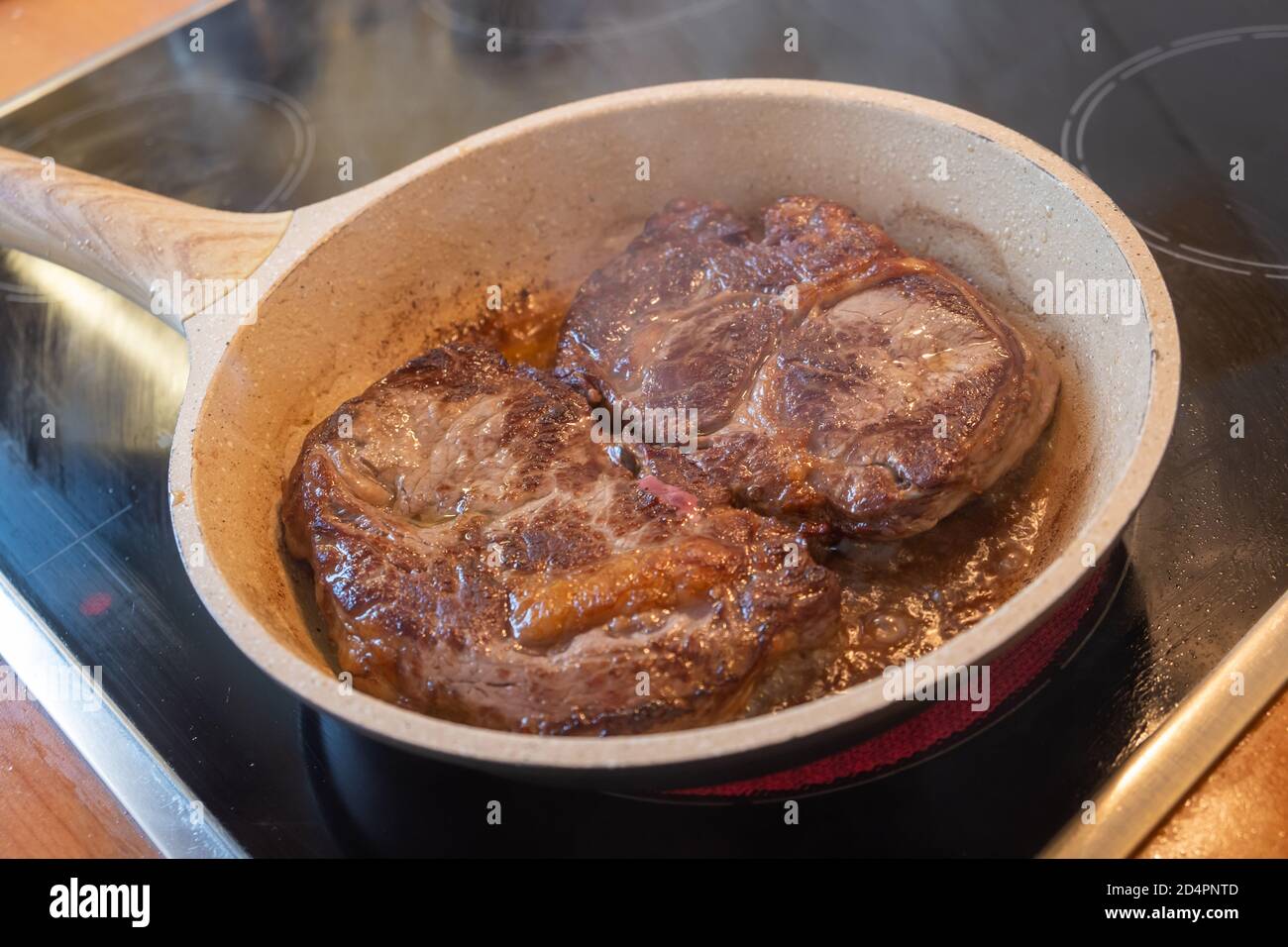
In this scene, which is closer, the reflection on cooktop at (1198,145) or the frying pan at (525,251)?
the frying pan at (525,251)

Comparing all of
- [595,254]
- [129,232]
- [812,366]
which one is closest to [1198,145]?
[812,366]

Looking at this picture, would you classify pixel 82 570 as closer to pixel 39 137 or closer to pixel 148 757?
pixel 148 757

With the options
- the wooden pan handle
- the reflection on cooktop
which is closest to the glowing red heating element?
the reflection on cooktop

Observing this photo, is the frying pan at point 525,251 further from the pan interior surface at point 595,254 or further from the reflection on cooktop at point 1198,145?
the reflection on cooktop at point 1198,145

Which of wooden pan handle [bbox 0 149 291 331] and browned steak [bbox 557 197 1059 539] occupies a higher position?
wooden pan handle [bbox 0 149 291 331]

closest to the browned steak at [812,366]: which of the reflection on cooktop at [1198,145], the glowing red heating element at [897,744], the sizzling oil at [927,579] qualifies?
the sizzling oil at [927,579]

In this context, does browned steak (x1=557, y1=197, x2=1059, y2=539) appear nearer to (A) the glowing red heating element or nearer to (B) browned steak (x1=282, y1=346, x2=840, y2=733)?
(B) browned steak (x1=282, y1=346, x2=840, y2=733)

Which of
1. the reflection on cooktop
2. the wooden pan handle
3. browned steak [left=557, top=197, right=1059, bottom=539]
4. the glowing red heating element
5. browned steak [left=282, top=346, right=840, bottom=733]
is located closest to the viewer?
browned steak [left=282, top=346, right=840, bottom=733]

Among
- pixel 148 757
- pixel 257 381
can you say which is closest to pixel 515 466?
pixel 257 381
